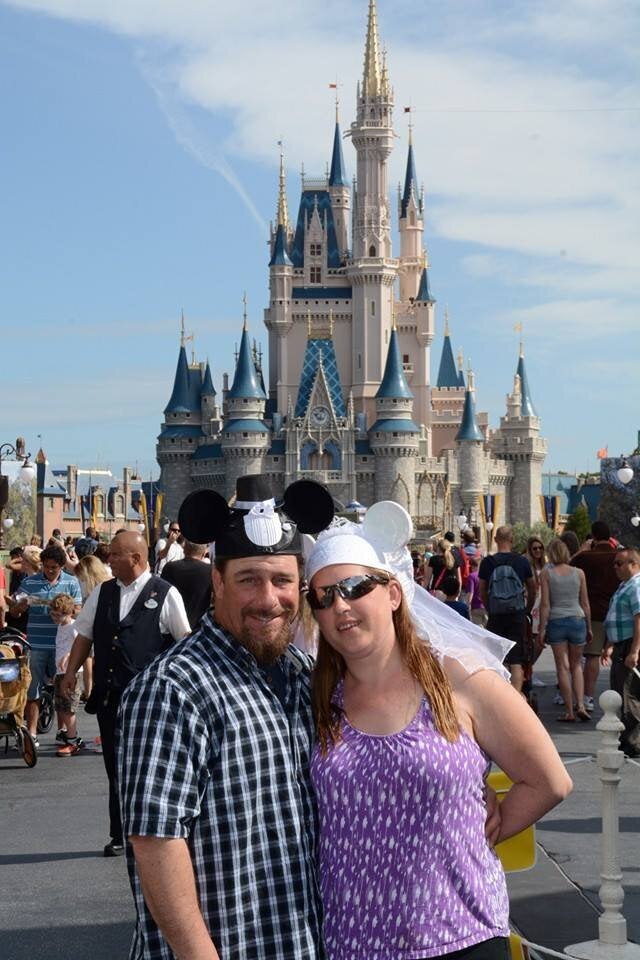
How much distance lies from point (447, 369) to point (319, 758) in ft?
284

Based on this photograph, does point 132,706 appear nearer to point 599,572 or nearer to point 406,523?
point 406,523

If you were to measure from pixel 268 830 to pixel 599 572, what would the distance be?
9.30 m

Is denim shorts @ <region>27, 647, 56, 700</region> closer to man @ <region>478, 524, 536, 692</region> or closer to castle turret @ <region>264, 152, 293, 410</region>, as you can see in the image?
man @ <region>478, 524, 536, 692</region>

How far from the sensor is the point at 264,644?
8.43 ft

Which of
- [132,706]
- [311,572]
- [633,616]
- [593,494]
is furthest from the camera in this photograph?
[593,494]

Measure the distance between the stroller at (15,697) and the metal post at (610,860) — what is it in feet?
16.2

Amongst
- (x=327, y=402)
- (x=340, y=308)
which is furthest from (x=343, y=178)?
(x=327, y=402)

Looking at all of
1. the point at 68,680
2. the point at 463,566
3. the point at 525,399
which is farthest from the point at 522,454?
the point at 68,680

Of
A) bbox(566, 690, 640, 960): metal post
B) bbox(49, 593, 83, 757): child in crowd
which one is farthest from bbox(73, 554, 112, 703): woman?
bbox(566, 690, 640, 960): metal post

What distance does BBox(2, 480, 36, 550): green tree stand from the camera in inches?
2518

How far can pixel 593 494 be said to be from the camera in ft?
339

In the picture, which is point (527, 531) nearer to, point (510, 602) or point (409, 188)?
point (409, 188)

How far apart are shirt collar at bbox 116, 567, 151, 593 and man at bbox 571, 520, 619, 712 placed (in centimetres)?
565

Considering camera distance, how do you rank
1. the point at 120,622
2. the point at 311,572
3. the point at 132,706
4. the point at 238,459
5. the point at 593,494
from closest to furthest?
the point at 132,706 < the point at 311,572 < the point at 120,622 < the point at 238,459 < the point at 593,494
